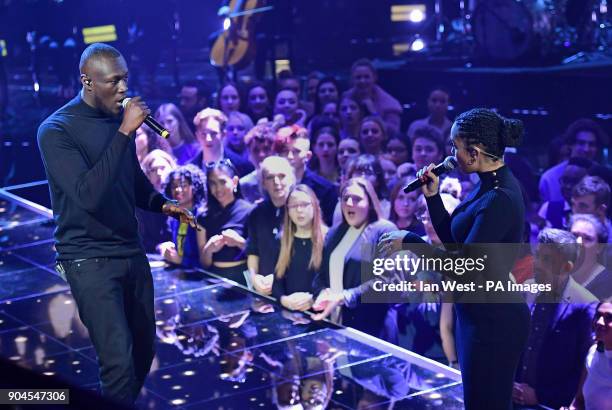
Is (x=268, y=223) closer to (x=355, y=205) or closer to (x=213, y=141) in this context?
(x=355, y=205)

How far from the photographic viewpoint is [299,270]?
5.11 meters

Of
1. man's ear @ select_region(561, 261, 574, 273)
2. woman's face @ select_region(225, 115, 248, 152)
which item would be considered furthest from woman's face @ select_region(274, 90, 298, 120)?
man's ear @ select_region(561, 261, 574, 273)

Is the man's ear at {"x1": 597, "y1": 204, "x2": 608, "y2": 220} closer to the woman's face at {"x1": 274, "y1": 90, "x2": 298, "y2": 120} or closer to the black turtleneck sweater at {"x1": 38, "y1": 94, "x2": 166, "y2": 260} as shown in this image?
the black turtleneck sweater at {"x1": 38, "y1": 94, "x2": 166, "y2": 260}

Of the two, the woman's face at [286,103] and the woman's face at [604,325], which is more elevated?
the woman's face at [286,103]

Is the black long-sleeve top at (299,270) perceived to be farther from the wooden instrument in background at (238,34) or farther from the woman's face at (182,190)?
the wooden instrument in background at (238,34)

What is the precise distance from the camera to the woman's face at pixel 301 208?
5012mm

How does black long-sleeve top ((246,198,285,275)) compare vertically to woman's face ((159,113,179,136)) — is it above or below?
below

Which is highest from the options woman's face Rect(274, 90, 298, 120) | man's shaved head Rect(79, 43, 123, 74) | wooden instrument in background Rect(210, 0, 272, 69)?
wooden instrument in background Rect(210, 0, 272, 69)

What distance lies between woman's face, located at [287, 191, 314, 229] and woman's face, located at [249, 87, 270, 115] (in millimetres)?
1963

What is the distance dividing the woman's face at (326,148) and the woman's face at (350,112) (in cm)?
41

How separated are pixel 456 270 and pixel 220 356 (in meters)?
1.92

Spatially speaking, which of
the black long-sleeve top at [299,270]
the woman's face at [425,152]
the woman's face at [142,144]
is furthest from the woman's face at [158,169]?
the woman's face at [425,152]

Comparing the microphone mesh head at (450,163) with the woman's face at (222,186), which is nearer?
the microphone mesh head at (450,163)

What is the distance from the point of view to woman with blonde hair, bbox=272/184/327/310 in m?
5.02
